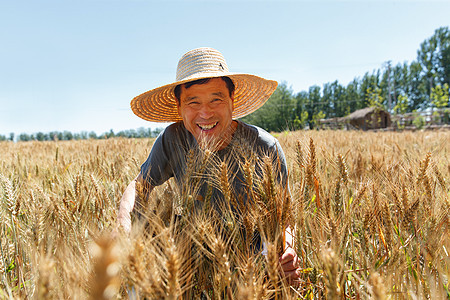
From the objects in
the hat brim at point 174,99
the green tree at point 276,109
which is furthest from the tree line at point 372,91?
the hat brim at point 174,99

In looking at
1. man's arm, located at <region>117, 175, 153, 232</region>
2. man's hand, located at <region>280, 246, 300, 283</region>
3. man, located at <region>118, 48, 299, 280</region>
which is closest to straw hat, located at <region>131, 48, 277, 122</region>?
man, located at <region>118, 48, 299, 280</region>

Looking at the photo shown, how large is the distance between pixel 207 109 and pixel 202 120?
71 millimetres

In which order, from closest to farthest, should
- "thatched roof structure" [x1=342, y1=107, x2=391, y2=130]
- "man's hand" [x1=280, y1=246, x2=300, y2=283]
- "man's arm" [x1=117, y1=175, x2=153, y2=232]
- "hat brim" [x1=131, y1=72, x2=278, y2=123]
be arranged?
1. "man's hand" [x1=280, y1=246, x2=300, y2=283]
2. "man's arm" [x1=117, y1=175, x2=153, y2=232]
3. "hat brim" [x1=131, y1=72, x2=278, y2=123]
4. "thatched roof structure" [x1=342, y1=107, x2=391, y2=130]

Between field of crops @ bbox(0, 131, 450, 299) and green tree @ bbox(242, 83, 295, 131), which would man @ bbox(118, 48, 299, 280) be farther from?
green tree @ bbox(242, 83, 295, 131)

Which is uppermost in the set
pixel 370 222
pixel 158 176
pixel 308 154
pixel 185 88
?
pixel 185 88

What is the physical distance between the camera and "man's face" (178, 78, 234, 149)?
1540mm

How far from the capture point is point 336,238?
77cm

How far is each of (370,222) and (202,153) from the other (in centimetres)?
72

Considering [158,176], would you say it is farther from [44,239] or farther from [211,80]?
[44,239]

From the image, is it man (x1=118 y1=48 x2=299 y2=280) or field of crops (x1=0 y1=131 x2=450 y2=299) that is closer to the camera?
field of crops (x1=0 y1=131 x2=450 y2=299)

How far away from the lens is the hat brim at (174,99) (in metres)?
1.90

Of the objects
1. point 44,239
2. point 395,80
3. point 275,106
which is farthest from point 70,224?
point 395,80

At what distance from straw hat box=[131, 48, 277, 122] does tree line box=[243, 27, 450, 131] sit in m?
38.4

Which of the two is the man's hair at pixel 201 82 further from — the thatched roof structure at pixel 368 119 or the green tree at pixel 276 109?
the green tree at pixel 276 109
